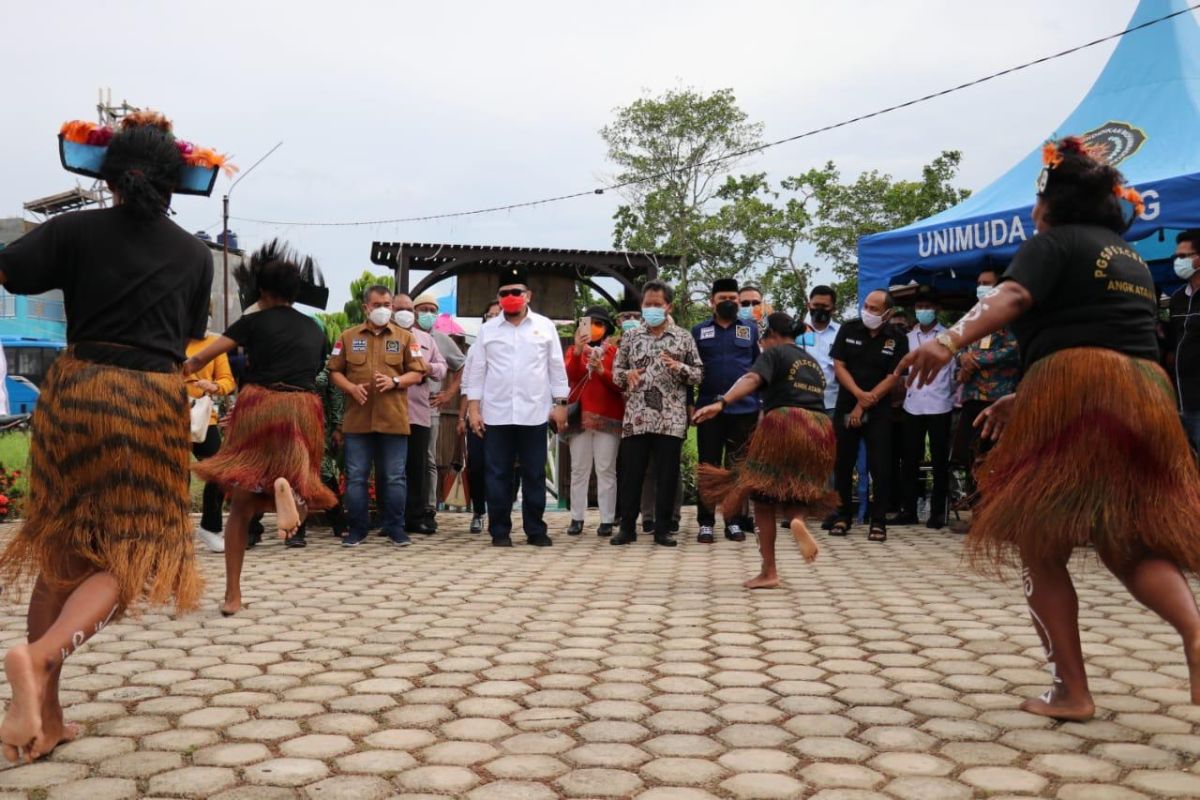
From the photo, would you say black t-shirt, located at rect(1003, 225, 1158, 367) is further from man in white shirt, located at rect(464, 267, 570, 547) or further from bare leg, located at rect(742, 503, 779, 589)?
man in white shirt, located at rect(464, 267, 570, 547)

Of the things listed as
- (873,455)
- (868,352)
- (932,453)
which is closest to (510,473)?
(873,455)

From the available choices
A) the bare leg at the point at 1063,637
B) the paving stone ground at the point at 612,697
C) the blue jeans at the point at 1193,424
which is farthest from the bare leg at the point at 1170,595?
the blue jeans at the point at 1193,424

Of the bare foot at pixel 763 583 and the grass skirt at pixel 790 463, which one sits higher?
the grass skirt at pixel 790 463

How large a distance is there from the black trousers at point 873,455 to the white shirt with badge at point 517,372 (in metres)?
2.43

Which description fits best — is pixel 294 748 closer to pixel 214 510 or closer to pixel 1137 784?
pixel 1137 784

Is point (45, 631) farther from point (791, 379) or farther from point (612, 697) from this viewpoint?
point (791, 379)

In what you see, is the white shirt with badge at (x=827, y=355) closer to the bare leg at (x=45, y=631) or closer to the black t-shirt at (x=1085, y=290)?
the black t-shirt at (x=1085, y=290)

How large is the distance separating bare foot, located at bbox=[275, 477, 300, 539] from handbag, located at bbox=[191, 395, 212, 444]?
251 cm

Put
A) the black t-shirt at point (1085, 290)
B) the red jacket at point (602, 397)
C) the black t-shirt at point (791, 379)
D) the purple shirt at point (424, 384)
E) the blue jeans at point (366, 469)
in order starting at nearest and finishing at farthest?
the black t-shirt at point (1085, 290) → the black t-shirt at point (791, 379) → the blue jeans at point (366, 469) → the purple shirt at point (424, 384) → the red jacket at point (602, 397)

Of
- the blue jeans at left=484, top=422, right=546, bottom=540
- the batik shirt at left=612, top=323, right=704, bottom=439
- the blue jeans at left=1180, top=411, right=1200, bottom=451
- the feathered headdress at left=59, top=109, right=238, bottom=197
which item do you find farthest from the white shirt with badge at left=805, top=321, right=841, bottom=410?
the feathered headdress at left=59, top=109, right=238, bottom=197

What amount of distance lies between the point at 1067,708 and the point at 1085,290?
1.31 metres

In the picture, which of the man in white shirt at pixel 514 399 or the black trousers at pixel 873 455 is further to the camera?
the black trousers at pixel 873 455

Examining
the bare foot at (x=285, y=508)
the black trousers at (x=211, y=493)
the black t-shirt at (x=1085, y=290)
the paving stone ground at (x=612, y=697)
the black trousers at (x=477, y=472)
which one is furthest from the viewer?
the black trousers at (x=477, y=472)

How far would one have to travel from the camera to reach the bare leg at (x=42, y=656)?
112 inches
